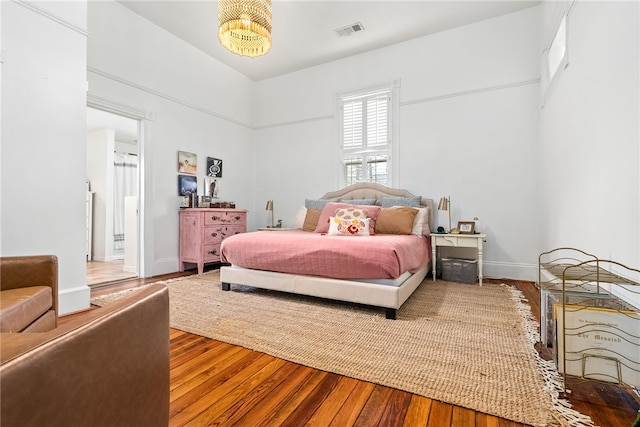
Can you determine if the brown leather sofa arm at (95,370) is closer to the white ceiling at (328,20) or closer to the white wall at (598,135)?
the white wall at (598,135)

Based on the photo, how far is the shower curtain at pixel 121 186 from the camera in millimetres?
5984

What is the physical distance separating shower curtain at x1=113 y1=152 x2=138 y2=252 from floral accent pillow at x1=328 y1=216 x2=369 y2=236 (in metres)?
4.67

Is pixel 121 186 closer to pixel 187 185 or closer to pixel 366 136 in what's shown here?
pixel 187 185

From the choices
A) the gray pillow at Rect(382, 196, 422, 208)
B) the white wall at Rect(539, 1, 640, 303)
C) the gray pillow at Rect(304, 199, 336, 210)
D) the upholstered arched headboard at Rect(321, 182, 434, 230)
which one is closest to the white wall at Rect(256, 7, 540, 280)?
the upholstered arched headboard at Rect(321, 182, 434, 230)

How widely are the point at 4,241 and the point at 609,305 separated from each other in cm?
364

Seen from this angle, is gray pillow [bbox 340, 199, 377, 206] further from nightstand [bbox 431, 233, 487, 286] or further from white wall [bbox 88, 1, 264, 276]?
white wall [bbox 88, 1, 264, 276]

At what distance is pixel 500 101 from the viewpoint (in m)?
3.72

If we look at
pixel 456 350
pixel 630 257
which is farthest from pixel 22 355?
pixel 630 257

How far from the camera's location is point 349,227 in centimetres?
323

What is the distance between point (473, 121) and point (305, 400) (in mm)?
3899

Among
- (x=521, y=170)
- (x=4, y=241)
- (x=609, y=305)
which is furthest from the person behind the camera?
(x=521, y=170)

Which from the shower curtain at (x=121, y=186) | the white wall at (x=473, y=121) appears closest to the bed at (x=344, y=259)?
the white wall at (x=473, y=121)

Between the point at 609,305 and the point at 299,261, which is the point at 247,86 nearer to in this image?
the point at 299,261

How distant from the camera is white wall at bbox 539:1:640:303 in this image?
1454mm
